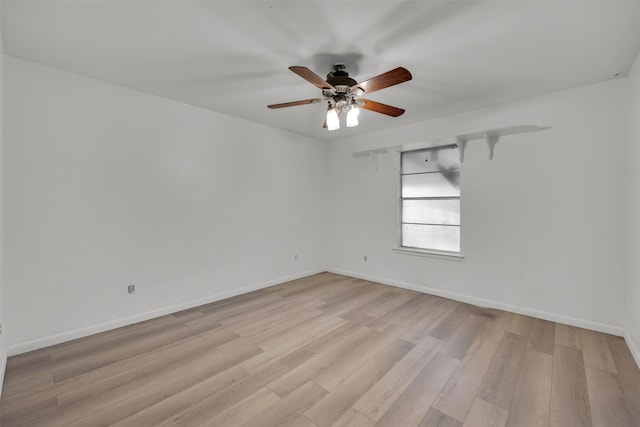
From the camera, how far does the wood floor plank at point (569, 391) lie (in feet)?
5.69

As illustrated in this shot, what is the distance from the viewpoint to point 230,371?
223cm

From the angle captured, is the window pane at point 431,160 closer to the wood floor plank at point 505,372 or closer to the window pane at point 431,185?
the window pane at point 431,185

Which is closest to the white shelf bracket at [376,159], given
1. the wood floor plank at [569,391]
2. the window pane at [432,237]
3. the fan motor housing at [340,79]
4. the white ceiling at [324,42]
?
the window pane at [432,237]

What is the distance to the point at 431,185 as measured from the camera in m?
4.27

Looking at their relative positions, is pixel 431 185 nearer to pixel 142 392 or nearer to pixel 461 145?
pixel 461 145

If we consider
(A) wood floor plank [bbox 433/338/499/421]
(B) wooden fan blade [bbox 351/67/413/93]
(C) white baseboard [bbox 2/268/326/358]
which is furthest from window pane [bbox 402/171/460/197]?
(C) white baseboard [bbox 2/268/326/358]

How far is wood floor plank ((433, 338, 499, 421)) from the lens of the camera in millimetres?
1822

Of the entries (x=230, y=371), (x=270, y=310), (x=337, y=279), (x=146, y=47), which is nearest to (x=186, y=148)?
(x=146, y=47)

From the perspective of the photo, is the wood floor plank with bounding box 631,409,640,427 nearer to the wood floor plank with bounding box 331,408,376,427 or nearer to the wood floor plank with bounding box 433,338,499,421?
the wood floor plank with bounding box 433,338,499,421

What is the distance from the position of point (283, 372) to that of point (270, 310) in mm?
1343

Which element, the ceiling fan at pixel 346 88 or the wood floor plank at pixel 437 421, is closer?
A: the wood floor plank at pixel 437 421

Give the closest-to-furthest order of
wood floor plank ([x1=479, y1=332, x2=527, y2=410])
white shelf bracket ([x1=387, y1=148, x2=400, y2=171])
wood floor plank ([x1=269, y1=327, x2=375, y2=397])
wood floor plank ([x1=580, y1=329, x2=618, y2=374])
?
wood floor plank ([x1=479, y1=332, x2=527, y2=410]) < wood floor plank ([x1=269, y1=327, x2=375, y2=397]) < wood floor plank ([x1=580, y1=329, x2=618, y2=374]) < white shelf bracket ([x1=387, y1=148, x2=400, y2=171])

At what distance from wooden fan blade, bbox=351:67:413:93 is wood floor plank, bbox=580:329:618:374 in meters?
2.78

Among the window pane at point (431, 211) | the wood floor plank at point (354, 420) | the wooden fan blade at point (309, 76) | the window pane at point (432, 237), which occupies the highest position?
the wooden fan blade at point (309, 76)
